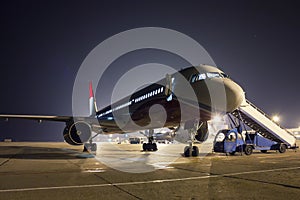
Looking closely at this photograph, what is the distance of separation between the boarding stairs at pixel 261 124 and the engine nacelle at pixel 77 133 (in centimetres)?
1104

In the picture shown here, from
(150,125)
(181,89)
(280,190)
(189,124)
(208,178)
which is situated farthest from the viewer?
(150,125)

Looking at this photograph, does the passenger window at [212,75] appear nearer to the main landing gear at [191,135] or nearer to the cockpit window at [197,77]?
the cockpit window at [197,77]

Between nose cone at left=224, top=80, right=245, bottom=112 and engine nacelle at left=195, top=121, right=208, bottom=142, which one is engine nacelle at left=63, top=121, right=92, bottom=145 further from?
nose cone at left=224, top=80, right=245, bottom=112

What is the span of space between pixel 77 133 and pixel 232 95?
1055cm

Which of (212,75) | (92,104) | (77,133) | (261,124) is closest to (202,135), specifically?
(261,124)

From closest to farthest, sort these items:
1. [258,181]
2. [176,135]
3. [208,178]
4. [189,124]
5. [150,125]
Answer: [258,181]
[208,178]
[189,124]
[150,125]
[176,135]

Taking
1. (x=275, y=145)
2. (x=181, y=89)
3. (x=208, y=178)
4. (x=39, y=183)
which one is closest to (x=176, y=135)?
(x=181, y=89)

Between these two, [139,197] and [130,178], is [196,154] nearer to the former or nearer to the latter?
[130,178]

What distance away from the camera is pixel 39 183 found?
702 cm

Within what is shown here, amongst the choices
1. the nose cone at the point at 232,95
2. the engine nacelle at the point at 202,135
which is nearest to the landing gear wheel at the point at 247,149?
the engine nacelle at the point at 202,135

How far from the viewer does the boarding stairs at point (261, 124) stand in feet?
66.0

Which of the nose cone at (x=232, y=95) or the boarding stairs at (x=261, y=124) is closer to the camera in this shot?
the nose cone at (x=232, y=95)

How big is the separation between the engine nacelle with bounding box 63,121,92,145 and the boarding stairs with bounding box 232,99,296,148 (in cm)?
1104

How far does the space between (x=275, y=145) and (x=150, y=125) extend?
1066cm
